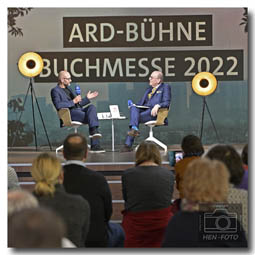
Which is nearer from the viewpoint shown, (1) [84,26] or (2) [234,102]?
(1) [84,26]

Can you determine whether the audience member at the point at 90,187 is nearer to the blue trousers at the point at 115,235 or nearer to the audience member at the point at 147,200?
the blue trousers at the point at 115,235

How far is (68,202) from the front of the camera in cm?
346

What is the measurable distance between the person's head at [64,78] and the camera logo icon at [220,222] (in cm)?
302

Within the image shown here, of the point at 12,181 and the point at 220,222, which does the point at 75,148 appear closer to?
the point at 12,181

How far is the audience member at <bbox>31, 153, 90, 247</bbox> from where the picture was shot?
11.3 feet

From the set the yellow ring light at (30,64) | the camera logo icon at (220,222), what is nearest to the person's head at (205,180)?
the camera logo icon at (220,222)

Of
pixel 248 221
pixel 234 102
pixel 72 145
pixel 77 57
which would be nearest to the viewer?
pixel 72 145

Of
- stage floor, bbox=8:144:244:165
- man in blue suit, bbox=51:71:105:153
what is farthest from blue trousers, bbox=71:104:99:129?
stage floor, bbox=8:144:244:165

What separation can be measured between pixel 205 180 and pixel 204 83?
3.90 metres

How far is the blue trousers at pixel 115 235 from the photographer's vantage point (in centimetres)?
414

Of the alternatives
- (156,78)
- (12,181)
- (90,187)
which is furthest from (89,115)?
(90,187)
